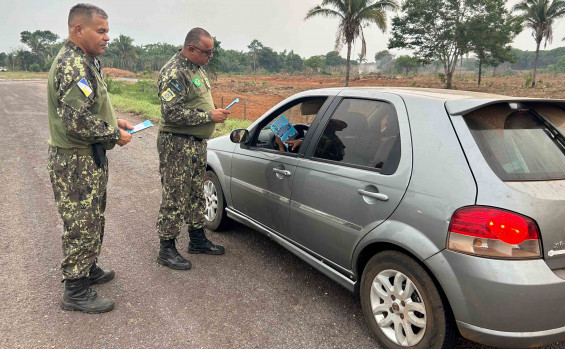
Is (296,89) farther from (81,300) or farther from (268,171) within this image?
(81,300)

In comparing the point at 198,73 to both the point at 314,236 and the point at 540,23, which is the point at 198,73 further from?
the point at 540,23

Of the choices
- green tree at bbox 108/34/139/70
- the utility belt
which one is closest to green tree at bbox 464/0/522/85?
the utility belt

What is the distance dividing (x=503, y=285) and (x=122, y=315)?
2369 millimetres

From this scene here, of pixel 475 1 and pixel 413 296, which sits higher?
pixel 475 1

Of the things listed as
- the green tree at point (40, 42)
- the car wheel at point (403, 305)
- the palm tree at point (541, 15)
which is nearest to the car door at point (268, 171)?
the car wheel at point (403, 305)

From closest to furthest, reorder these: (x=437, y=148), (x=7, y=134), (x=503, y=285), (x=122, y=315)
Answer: (x=503, y=285) → (x=437, y=148) → (x=122, y=315) → (x=7, y=134)

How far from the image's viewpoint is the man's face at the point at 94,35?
250 centimetres

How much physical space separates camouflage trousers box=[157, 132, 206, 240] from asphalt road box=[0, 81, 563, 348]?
1.33 feet

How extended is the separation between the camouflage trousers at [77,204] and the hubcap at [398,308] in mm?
1970

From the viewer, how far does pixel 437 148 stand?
209 cm

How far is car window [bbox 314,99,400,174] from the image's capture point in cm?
236

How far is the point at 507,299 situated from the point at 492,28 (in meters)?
34.6

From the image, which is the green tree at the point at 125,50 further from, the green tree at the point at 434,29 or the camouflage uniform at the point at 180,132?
the camouflage uniform at the point at 180,132

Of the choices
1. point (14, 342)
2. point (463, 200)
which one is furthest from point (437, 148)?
point (14, 342)
